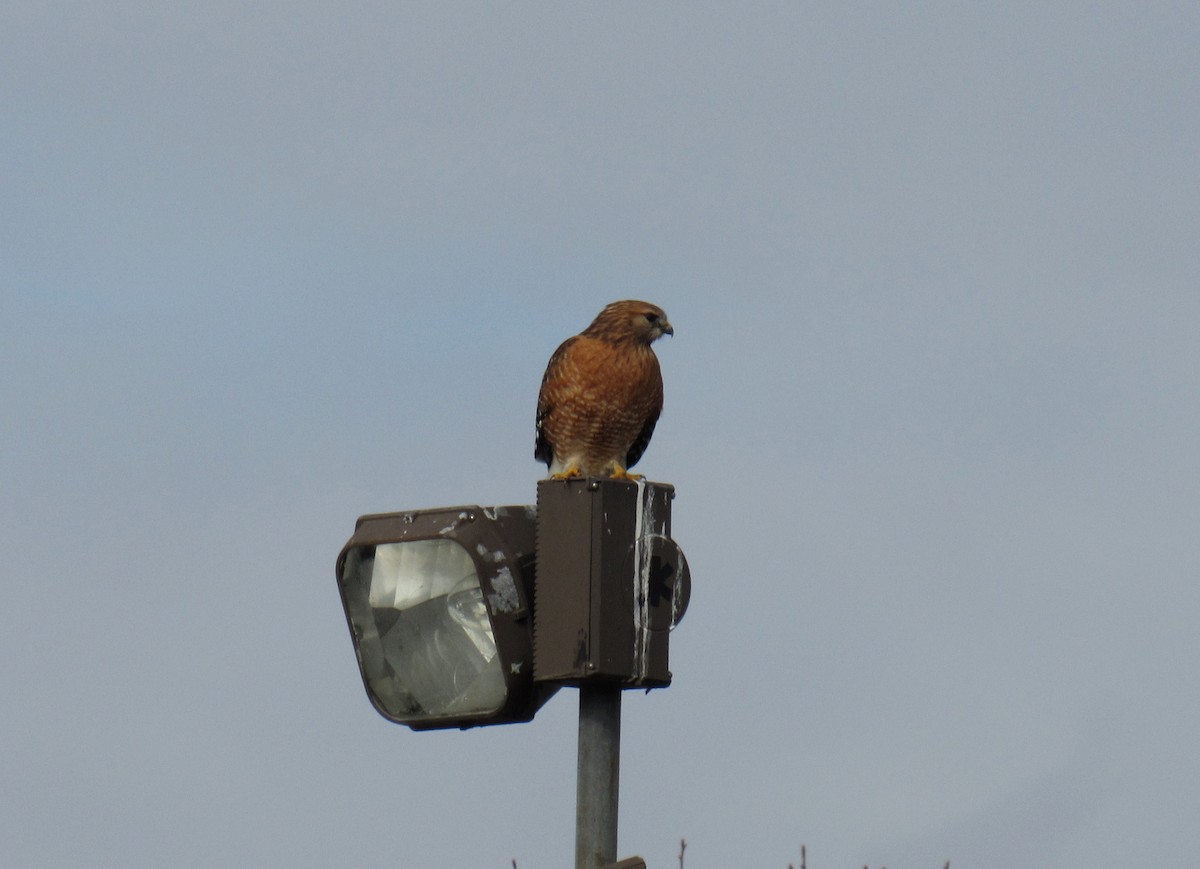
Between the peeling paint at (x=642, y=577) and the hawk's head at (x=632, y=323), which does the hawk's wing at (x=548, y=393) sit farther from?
the peeling paint at (x=642, y=577)

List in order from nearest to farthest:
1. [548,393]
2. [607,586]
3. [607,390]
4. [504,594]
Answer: [607,586], [504,594], [607,390], [548,393]

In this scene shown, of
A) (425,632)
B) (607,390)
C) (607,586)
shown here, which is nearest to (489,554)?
(425,632)

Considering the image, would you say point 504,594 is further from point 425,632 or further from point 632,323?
point 632,323

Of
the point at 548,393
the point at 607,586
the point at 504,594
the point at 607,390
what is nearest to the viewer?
the point at 607,586

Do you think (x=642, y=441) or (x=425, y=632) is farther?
(x=642, y=441)

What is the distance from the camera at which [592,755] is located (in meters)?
3.67

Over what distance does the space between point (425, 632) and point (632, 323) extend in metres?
4.32

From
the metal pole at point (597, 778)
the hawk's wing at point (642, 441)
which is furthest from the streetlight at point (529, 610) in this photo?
the hawk's wing at point (642, 441)

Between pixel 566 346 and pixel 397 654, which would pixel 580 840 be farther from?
pixel 566 346

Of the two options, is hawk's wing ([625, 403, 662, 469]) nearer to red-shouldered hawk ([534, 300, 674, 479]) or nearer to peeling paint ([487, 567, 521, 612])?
red-shouldered hawk ([534, 300, 674, 479])

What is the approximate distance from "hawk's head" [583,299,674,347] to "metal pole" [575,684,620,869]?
4492 millimetres

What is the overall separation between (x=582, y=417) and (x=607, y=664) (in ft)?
15.3

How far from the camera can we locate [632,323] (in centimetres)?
809

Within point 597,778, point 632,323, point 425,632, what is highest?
point 632,323
